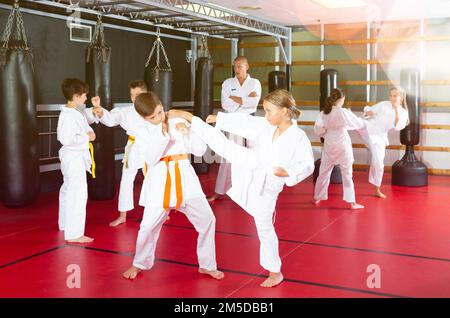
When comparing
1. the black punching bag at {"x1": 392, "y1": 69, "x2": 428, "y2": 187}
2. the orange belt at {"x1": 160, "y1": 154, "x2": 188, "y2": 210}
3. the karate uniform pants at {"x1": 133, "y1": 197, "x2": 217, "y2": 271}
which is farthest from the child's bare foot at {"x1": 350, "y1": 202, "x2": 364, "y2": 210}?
the orange belt at {"x1": 160, "y1": 154, "x2": 188, "y2": 210}

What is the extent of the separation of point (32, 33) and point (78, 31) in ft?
2.30

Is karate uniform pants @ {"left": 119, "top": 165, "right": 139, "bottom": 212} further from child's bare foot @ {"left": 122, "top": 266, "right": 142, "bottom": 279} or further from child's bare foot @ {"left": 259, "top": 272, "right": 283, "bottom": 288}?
child's bare foot @ {"left": 259, "top": 272, "right": 283, "bottom": 288}

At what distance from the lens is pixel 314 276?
11.5ft

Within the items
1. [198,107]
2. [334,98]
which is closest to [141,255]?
[334,98]

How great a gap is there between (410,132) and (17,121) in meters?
4.92

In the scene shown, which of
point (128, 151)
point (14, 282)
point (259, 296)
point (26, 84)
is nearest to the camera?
point (259, 296)

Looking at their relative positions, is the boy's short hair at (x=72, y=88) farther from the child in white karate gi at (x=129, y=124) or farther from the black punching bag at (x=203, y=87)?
the black punching bag at (x=203, y=87)

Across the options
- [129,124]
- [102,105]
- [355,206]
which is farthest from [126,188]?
[355,206]

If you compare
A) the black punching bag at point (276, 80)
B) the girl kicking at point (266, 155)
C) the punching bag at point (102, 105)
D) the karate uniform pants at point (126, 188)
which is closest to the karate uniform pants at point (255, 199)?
the girl kicking at point (266, 155)

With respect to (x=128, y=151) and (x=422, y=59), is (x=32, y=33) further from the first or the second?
(x=422, y=59)

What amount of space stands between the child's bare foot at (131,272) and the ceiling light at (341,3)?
4.50 metres

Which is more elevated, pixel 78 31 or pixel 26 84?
pixel 78 31

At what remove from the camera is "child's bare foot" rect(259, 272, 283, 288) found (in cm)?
331

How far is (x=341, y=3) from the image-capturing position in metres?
6.86
